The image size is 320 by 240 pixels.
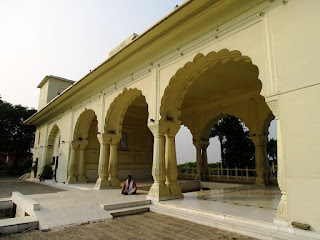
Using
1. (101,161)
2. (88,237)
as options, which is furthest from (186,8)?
A: (101,161)

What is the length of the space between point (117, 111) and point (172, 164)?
4067 millimetres

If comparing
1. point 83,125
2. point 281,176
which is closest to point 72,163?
point 83,125

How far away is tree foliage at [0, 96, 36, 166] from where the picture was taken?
27.4 meters

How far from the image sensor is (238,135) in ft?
54.6

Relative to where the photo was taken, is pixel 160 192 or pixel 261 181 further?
pixel 261 181

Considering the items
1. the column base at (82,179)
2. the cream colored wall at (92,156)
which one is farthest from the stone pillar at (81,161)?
the cream colored wall at (92,156)

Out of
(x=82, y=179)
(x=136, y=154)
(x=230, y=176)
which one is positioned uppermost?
(x=136, y=154)

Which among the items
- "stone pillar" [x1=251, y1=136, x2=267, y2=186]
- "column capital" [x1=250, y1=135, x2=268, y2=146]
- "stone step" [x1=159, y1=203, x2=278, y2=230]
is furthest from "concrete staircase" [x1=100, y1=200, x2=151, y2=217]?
"column capital" [x1=250, y1=135, x2=268, y2=146]

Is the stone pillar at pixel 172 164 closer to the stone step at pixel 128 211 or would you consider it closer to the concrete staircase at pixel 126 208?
the concrete staircase at pixel 126 208

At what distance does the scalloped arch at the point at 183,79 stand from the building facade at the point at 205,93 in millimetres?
32

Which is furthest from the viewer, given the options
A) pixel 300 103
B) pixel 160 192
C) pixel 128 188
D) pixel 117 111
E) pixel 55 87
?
pixel 55 87

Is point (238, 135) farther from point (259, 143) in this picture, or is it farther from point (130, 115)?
point (130, 115)

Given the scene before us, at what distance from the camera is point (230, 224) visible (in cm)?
434

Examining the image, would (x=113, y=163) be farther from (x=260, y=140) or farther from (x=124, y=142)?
(x=260, y=140)
